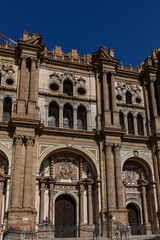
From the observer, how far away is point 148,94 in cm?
3042

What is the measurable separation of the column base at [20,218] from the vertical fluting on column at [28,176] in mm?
526

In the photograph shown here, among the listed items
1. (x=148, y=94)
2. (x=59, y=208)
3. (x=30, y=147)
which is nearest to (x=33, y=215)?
(x=59, y=208)

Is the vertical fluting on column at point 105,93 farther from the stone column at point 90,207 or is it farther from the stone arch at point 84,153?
the stone column at point 90,207

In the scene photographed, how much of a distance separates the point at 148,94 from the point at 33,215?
1646cm

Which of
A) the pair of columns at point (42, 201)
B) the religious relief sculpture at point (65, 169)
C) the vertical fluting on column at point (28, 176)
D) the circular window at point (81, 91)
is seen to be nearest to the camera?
the vertical fluting on column at point (28, 176)

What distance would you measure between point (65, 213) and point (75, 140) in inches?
234

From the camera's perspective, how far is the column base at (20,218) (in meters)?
20.3

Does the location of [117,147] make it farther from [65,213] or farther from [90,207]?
[65,213]

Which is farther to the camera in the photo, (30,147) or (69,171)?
(69,171)

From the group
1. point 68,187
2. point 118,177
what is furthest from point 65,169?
point 118,177

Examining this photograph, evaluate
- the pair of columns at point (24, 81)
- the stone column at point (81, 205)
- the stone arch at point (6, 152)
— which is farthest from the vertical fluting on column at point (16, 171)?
the stone column at point (81, 205)

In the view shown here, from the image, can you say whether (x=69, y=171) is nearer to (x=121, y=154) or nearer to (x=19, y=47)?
(x=121, y=154)

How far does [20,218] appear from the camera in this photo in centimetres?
2056

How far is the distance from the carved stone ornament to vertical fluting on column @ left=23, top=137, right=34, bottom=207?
3530 mm
